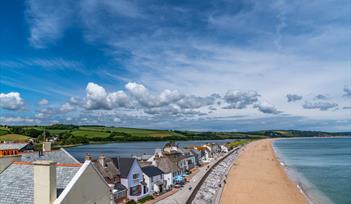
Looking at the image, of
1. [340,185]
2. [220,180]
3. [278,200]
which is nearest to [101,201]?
[278,200]

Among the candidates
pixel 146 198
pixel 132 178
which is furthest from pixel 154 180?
pixel 132 178

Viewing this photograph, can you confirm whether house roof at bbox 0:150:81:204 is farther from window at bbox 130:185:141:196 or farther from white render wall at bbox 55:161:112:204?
window at bbox 130:185:141:196

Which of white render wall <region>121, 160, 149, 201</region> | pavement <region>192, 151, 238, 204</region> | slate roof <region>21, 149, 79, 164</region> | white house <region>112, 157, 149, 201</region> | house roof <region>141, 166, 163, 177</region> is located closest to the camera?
slate roof <region>21, 149, 79, 164</region>

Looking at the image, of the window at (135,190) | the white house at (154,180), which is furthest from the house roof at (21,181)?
the white house at (154,180)

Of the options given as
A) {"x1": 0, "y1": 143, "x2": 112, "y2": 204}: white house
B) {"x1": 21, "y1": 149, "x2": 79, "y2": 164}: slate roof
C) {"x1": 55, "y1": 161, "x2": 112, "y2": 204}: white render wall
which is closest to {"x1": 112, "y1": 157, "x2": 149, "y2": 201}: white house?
{"x1": 21, "y1": 149, "x2": 79, "y2": 164}: slate roof

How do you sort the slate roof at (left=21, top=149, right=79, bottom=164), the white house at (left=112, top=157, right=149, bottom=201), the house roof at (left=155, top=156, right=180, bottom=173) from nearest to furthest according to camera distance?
the slate roof at (left=21, top=149, right=79, bottom=164) → the white house at (left=112, top=157, right=149, bottom=201) → the house roof at (left=155, top=156, right=180, bottom=173)

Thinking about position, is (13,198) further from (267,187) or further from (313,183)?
(313,183)

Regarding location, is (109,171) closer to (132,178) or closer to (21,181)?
(132,178)
